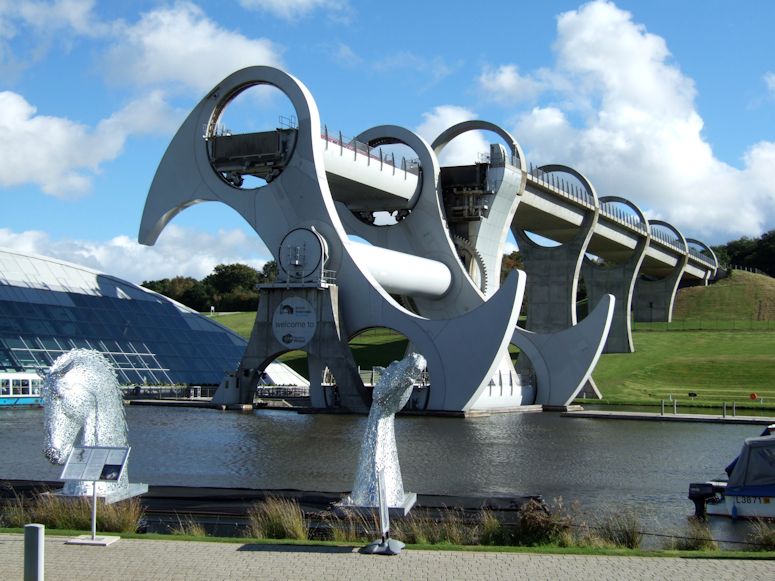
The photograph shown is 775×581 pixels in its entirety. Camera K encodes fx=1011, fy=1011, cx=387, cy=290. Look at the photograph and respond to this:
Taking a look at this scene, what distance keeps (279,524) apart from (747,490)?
8.02 meters

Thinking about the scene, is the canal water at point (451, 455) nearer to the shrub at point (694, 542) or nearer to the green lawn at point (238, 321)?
the shrub at point (694, 542)

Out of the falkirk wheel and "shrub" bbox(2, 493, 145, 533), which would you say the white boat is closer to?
"shrub" bbox(2, 493, 145, 533)

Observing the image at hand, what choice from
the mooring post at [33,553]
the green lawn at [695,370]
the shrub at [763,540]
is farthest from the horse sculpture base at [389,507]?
the green lawn at [695,370]

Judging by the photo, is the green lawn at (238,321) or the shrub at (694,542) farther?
the green lawn at (238,321)

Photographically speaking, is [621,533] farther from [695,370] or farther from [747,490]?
[695,370]

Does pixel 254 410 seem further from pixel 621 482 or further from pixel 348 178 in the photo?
pixel 621 482

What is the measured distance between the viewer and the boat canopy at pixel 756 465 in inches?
651

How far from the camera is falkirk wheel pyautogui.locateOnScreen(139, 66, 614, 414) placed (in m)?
40.3

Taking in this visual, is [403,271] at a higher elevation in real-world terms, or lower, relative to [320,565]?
higher

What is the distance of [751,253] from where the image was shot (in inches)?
5591

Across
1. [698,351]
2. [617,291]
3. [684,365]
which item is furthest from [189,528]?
[617,291]

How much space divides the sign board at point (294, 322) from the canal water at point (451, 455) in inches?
169

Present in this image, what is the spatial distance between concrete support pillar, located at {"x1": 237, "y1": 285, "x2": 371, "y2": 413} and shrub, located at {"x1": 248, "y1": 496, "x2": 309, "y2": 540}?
2716 centimetres

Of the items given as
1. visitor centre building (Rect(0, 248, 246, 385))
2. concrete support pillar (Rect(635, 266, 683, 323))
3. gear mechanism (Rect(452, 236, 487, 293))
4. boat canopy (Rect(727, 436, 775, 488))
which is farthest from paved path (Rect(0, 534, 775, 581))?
concrete support pillar (Rect(635, 266, 683, 323))
